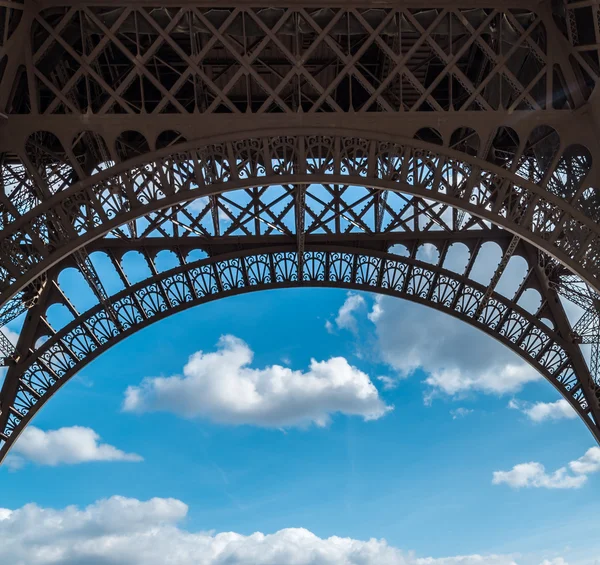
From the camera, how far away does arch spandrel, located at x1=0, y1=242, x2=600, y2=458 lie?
21.2m

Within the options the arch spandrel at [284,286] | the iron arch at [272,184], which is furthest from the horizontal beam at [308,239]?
the iron arch at [272,184]

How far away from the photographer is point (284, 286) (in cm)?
2330

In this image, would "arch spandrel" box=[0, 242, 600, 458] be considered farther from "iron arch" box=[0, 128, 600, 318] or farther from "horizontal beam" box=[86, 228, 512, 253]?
"iron arch" box=[0, 128, 600, 318]

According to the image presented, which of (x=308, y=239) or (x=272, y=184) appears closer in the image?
(x=272, y=184)

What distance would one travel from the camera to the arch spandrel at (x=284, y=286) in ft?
69.4

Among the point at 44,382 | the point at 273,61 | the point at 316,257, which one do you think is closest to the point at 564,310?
the point at 316,257

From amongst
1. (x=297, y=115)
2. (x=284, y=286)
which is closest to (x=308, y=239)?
(x=284, y=286)

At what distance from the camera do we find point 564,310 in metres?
22.5

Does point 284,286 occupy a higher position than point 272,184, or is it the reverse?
point 284,286

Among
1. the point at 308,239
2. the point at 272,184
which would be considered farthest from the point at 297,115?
the point at 308,239

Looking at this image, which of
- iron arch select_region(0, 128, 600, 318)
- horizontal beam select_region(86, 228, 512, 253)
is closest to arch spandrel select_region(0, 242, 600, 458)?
horizontal beam select_region(86, 228, 512, 253)

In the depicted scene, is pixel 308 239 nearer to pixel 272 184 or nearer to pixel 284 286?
pixel 284 286

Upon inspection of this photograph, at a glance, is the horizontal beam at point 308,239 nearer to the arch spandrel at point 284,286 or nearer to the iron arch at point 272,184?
the arch spandrel at point 284,286

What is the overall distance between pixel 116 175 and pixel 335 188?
8802 millimetres
